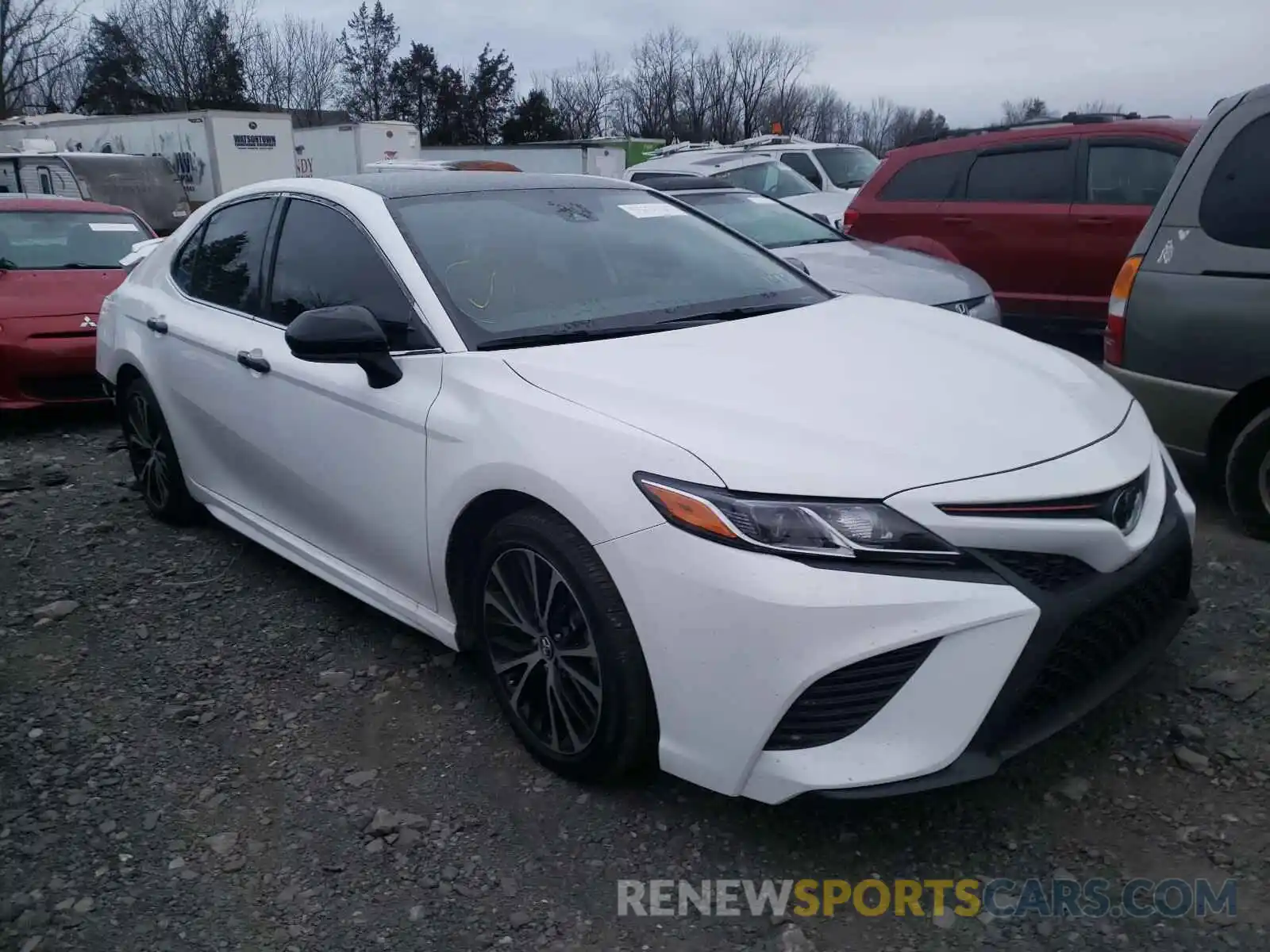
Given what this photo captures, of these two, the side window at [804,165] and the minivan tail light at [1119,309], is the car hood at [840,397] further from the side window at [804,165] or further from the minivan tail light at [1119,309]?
the side window at [804,165]

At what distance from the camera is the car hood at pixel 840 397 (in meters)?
2.38

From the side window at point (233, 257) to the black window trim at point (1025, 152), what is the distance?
5.38 metres

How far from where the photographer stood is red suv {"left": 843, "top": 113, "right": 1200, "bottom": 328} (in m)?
7.03

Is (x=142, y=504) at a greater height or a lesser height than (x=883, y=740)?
lesser

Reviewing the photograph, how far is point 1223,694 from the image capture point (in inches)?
123

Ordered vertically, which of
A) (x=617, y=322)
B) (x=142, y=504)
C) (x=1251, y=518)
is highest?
(x=617, y=322)

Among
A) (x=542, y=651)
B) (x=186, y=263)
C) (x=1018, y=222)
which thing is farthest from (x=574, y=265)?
(x=1018, y=222)

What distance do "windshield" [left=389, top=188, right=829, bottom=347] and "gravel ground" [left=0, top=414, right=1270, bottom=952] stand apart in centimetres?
126

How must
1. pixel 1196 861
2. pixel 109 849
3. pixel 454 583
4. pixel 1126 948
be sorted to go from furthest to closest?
pixel 454 583, pixel 109 849, pixel 1196 861, pixel 1126 948

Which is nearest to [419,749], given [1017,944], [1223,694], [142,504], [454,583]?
[454,583]

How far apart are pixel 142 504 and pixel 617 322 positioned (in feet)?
11.1

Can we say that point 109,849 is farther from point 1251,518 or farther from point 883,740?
point 1251,518

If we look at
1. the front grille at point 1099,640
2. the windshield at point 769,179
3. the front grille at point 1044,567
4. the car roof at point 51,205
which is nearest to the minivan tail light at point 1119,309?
the front grille at point 1099,640

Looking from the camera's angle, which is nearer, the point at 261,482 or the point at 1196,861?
the point at 1196,861
